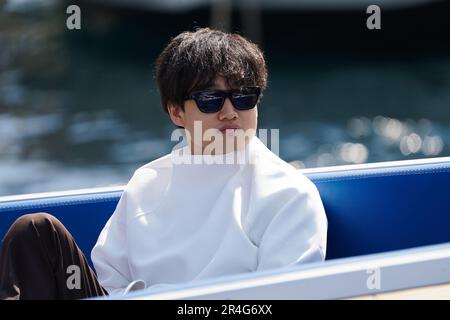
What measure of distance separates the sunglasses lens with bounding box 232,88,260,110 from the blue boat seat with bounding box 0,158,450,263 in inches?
17.8

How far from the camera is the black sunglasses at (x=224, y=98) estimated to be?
1.87 metres

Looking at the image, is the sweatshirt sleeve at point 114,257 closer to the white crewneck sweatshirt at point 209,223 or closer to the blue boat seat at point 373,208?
the white crewneck sweatshirt at point 209,223

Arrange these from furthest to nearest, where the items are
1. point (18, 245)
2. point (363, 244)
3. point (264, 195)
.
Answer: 1. point (363, 244)
2. point (264, 195)
3. point (18, 245)

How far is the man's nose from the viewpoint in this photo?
6.15ft

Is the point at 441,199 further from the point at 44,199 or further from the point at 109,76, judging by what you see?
the point at 109,76

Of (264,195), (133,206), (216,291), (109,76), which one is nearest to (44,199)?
(133,206)

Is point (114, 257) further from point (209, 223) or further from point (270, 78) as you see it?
point (270, 78)

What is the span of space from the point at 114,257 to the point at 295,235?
→ 0.45m

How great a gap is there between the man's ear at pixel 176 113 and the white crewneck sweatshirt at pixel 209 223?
0.22 feet

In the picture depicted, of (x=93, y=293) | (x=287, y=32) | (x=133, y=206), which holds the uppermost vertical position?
(x=287, y=32)

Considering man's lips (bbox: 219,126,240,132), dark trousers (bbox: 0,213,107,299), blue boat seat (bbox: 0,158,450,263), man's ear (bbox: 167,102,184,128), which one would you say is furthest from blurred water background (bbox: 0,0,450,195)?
dark trousers (bbox: 0,213,107,299)

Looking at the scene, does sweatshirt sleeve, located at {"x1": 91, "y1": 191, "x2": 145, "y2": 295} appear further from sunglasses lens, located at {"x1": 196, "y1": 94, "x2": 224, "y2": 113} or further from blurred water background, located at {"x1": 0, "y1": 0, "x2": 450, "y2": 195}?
blurred water background, located at {"x1": 0, "y1": 0, "x2": 450, "y2": 195}

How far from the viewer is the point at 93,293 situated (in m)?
1.75
